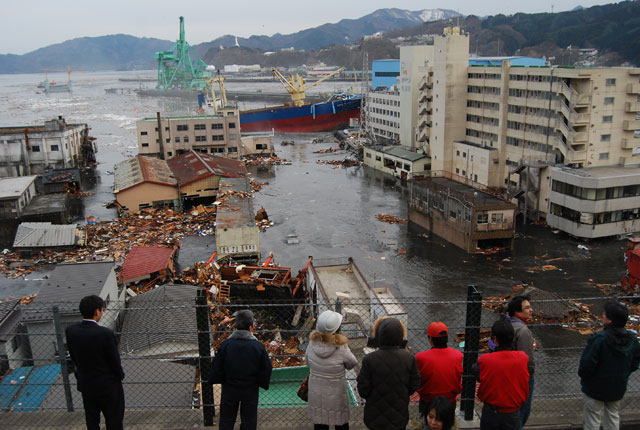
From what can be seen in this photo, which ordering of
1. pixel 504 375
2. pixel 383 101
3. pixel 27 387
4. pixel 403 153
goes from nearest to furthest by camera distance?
pixel 504 375 → pixel 27 387 → pixel 403 153 → pixel 383 101

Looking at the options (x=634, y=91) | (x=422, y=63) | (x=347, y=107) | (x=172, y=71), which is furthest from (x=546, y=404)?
(x=172, y=71)

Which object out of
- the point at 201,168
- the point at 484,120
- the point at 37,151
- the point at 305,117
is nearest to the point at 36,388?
the point at 201,168

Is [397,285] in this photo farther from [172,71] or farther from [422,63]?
[172,71]

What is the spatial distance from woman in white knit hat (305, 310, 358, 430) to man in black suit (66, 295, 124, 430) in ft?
4.75

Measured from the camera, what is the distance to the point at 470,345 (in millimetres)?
4129

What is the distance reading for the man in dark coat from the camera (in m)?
3.48

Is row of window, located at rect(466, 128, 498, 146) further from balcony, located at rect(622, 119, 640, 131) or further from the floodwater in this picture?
balcony, located at rect(622, 119, 640, 131)

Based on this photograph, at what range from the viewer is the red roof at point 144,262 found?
1636cm

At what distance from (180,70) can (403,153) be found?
7934 centimetres

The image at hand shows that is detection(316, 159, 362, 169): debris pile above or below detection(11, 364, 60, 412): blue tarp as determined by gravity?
below

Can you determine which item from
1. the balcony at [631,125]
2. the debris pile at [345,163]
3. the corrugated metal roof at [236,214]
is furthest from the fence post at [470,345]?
the debris pile at [345,163]

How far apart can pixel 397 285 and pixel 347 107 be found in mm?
44446

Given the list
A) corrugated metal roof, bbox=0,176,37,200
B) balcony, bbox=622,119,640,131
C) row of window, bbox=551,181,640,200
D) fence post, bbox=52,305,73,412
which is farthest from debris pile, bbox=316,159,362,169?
fence post, bbox=52,305,73,412

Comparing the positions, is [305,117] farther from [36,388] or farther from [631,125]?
[36,388]
